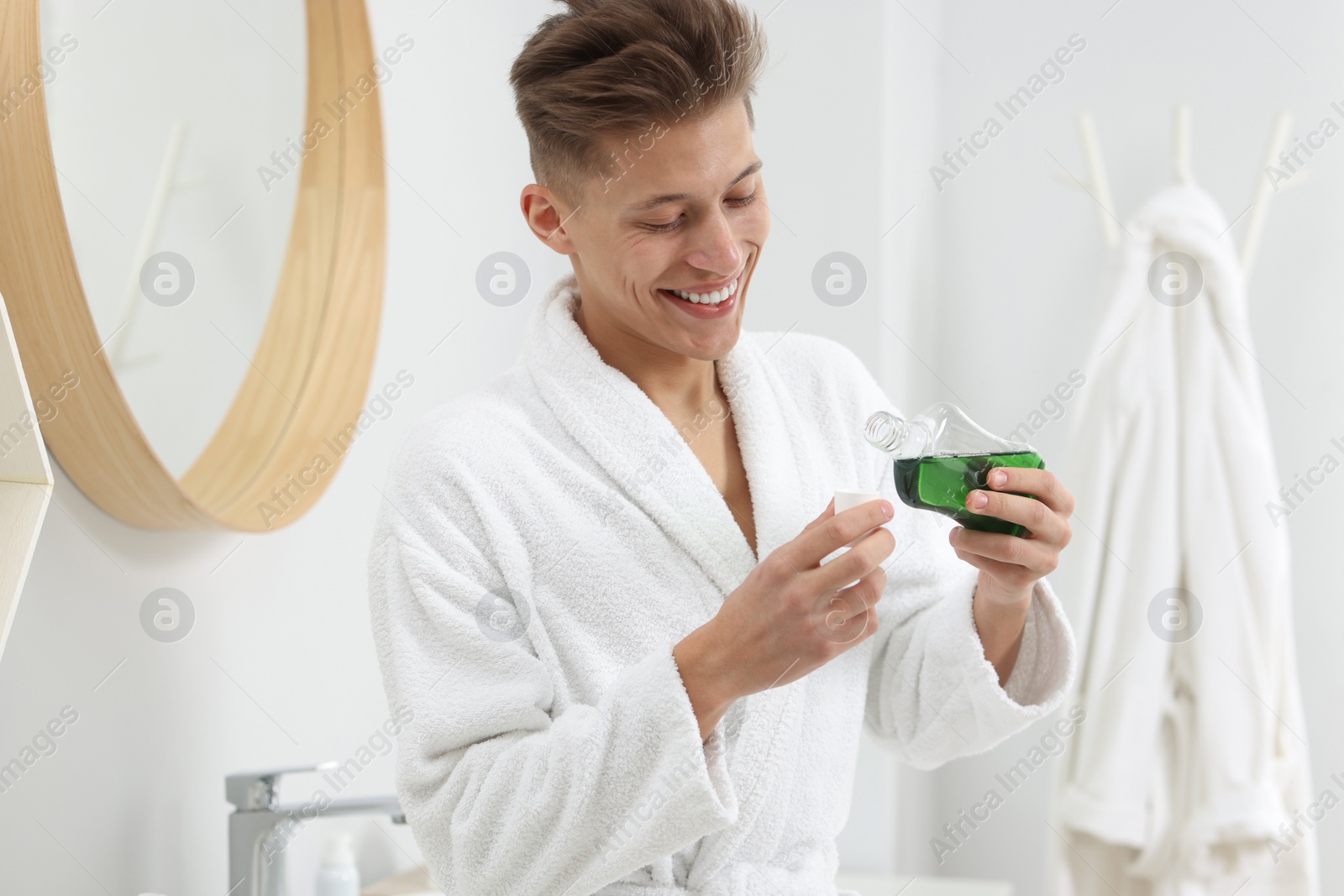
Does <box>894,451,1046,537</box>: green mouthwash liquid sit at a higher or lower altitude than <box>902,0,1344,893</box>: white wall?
lower

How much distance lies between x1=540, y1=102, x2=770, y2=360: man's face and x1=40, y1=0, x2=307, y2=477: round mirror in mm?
394

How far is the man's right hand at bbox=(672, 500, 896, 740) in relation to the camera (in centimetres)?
71

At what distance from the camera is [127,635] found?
0.96m

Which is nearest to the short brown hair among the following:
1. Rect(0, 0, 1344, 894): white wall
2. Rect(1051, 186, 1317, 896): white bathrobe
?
Rect(0, 0, 1344, 894): white wall

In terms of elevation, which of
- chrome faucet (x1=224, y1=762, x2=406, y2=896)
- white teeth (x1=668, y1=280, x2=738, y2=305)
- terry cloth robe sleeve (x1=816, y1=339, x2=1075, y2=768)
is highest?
white teeth (x1=668, y1=280, x2=738, y2=305)

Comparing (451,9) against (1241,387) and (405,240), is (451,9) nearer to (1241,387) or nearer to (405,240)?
(405,240)

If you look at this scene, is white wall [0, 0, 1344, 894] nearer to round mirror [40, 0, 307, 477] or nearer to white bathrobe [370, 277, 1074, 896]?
round mirror [40, 0, 307, 477]

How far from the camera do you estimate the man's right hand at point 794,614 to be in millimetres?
710

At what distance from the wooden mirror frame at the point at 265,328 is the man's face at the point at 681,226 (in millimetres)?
393

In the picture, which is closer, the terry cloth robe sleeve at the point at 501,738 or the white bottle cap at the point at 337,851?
the terry cloth robe sleeve at the point at 501,738

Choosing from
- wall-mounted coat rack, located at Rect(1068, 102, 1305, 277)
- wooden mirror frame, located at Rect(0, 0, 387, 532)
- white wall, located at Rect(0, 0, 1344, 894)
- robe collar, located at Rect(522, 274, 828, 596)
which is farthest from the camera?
wall-mounted coat rack, located at Rect(1068, 102, 1305, 277)

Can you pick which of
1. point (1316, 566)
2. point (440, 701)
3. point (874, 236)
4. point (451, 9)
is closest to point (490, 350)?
point (451, 9)

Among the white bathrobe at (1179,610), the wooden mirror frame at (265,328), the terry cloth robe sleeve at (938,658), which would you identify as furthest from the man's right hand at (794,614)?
the white bathrobe at (1179,610)

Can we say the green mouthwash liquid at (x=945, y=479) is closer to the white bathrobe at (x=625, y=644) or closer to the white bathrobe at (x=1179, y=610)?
the white bathrobe at (x=625, y=644)
